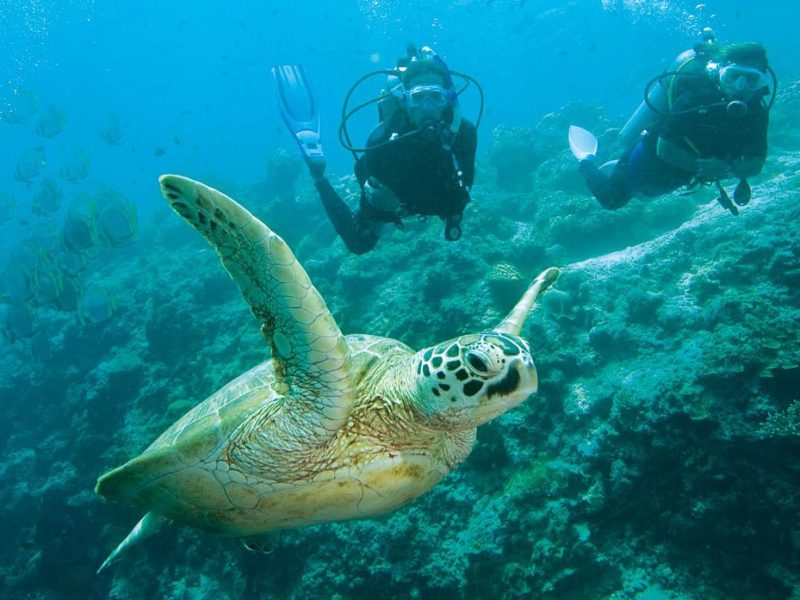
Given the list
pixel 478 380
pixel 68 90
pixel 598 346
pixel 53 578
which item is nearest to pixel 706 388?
pixel 598 346

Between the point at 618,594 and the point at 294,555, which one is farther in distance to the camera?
the point at 294,555

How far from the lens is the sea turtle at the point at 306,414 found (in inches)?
63.8

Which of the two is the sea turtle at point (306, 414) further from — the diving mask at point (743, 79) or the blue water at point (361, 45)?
the blue water at point (361, 45)

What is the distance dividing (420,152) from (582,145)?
4223mm

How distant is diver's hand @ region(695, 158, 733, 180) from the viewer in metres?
4.57

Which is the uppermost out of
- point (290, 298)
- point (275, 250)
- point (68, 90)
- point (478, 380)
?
point (68, 90)

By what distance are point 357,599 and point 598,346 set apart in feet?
11.3

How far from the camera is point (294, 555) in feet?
12.3

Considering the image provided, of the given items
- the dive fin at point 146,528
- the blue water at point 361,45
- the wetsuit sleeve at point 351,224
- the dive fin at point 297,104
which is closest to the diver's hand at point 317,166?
the wetsuit sleeve at point 351,224

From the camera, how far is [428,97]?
4086mm

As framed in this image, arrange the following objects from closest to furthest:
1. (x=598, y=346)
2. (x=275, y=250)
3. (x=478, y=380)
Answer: (x=275, y=250)
(x=478, y=380)
(x=598, y=346)

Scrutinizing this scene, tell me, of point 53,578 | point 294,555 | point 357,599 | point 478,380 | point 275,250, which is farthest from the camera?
point 53,578

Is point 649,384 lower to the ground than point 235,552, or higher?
higher

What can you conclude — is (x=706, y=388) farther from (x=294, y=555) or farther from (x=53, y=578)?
(x=53, y=578)
